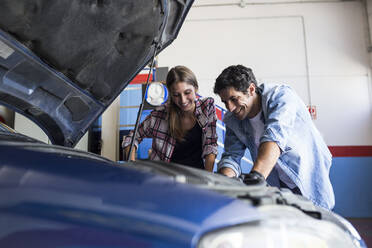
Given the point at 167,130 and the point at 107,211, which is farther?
the point at 167,130

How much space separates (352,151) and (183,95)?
447cm

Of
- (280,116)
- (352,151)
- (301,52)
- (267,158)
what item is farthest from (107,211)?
(301,52)

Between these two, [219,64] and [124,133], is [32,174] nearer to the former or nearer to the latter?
[124,133]

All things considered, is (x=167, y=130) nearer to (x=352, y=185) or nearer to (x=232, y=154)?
(x=232, y=154)

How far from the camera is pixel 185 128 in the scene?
194cm

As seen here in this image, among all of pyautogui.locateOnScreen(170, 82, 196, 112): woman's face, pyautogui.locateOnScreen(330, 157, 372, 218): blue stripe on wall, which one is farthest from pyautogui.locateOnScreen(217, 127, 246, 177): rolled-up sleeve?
pyautogui.locateOnScreen(330, 157, 372, 218): blue stripe on wall

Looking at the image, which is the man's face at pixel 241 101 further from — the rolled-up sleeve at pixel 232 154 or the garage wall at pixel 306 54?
the garage wall at pixel 306 54

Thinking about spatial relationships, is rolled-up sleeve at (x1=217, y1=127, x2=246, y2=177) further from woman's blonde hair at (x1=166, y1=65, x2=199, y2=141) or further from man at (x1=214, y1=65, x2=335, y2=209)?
woman's blonde hair at (x1=166, y1=65, x2=199, y2=141)

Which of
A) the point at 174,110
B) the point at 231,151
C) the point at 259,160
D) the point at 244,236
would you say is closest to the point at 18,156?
the point at 244,236

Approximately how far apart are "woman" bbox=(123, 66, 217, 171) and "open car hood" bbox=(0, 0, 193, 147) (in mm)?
369

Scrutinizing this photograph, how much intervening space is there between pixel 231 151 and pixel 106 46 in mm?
842

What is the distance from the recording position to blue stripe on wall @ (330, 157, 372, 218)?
501 centimetres

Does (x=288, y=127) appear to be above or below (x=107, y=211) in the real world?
above

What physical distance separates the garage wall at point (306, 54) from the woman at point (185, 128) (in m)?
3.62
